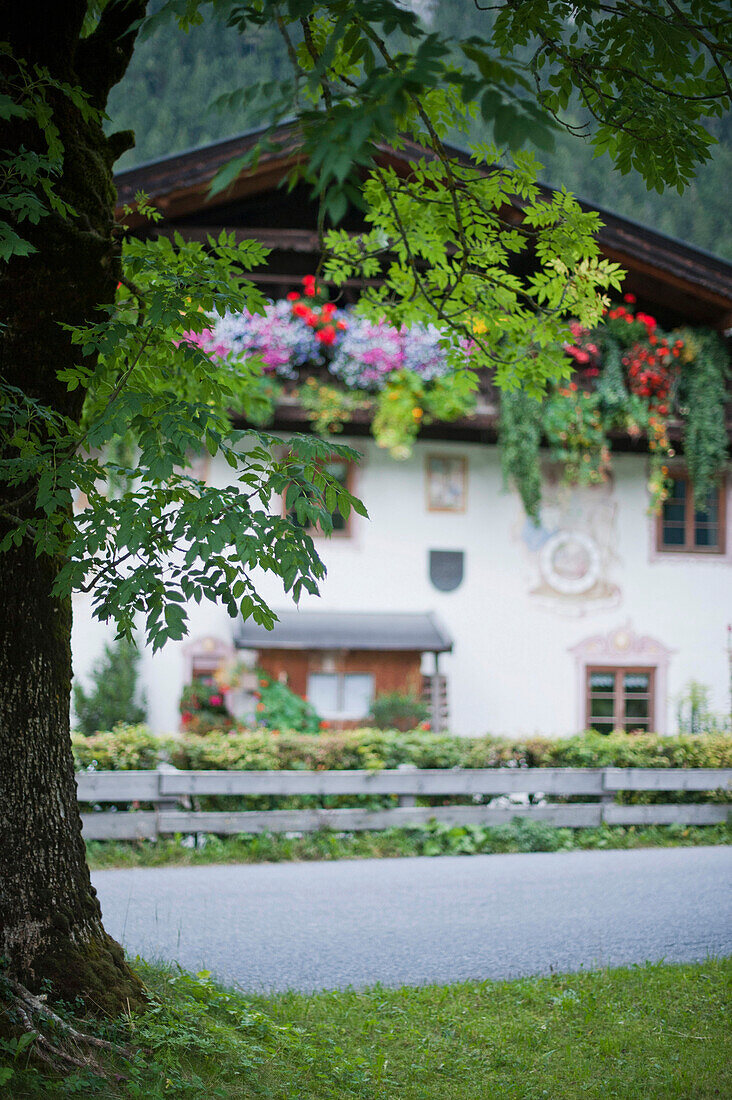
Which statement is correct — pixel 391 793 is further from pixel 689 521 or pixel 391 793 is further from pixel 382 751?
pixel 689 521

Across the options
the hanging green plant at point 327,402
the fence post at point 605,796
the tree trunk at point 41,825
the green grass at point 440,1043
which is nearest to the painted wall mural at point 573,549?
the hanging green plant at point 327,402

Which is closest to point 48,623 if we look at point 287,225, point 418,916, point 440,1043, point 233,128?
point 440,1043

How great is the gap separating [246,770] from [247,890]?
7.20 feet

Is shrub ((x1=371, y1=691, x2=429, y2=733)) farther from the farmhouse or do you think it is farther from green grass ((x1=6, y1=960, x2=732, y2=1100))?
green grass ((x1=6, y1=960, x2=732, y2=1100))

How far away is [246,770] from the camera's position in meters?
9.89

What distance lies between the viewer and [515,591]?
46.4 feet

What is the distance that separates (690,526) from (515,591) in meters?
3.08

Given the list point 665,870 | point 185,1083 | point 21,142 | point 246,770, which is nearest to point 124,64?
point 21,142

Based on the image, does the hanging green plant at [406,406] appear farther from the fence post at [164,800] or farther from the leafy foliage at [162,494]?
the leafy foliage at [162,494]

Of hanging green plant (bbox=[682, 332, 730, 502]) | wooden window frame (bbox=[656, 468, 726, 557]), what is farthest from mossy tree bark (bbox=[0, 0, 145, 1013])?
wooden window frame (bbox=[656, 468, 726, 557])

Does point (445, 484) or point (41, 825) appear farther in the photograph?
point (445, 484)

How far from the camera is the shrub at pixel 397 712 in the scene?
42.8 ft

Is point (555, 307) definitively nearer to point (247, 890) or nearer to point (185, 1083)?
point (185, 1083)

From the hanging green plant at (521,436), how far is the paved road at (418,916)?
5.80 metres
